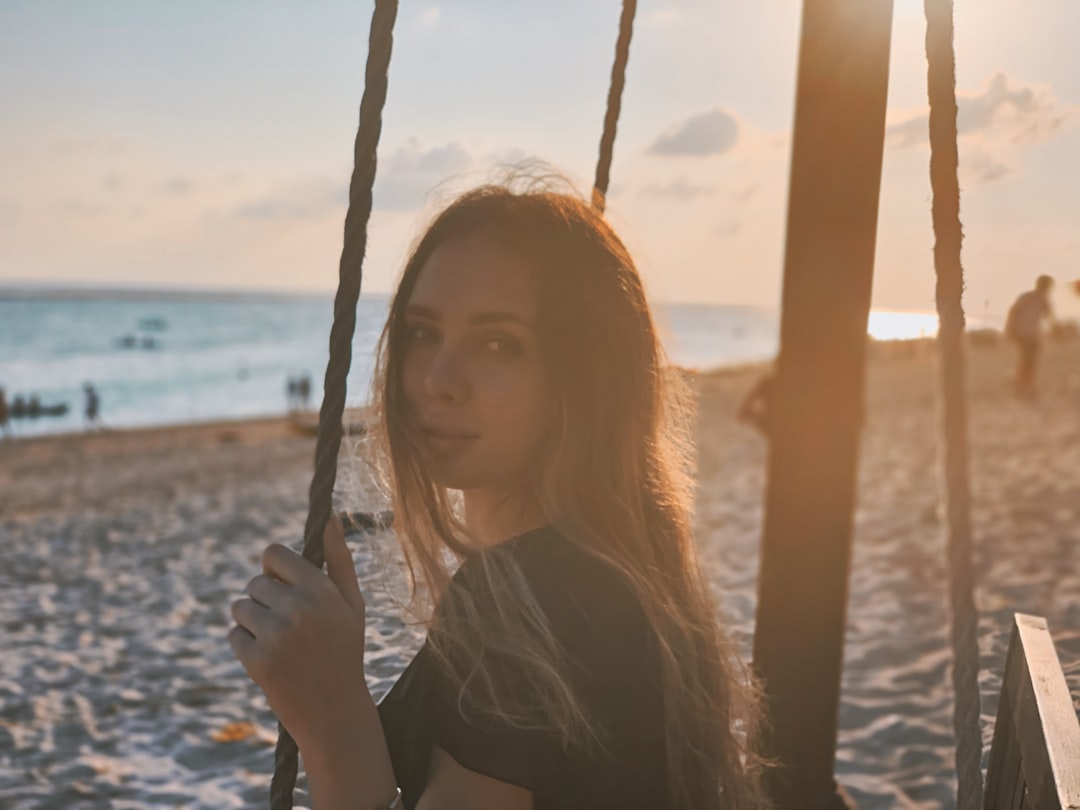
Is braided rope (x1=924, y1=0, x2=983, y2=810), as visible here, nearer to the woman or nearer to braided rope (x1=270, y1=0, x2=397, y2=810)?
the woman

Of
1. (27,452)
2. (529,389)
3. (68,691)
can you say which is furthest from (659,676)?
(27,452)

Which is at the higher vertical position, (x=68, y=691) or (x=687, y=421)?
(x=687, y=421)

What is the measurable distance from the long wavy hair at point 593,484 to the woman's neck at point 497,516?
0.05m

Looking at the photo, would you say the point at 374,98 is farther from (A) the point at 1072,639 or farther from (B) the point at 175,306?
(B) the point at 175,306

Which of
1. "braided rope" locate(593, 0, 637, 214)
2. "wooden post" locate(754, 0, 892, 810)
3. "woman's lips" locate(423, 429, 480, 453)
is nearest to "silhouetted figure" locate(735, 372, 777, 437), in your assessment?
"wooden post" locate(754, 0, 892, 810)

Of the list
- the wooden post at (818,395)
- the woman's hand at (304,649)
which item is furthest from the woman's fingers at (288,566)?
the wooden post at (818,395)

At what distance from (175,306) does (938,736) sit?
125 meters

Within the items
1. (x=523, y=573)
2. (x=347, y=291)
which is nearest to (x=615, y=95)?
(x=347, y=291)

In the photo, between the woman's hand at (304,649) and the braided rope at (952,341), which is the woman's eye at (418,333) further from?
the braided rope at (952,341)

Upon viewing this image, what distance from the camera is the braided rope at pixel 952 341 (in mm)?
1504

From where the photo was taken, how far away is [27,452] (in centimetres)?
1848

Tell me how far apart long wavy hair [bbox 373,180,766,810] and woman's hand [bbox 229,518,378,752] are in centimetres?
17

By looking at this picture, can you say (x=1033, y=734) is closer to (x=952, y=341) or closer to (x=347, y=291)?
(x=952, y=341)

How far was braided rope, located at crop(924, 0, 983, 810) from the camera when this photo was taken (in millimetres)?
1504
